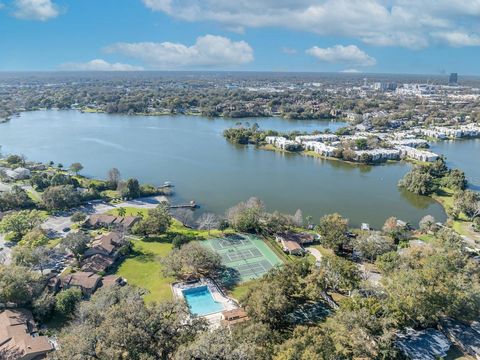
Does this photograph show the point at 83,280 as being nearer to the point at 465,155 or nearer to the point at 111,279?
the point at 111,279

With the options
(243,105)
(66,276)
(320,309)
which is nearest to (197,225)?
(66,276)

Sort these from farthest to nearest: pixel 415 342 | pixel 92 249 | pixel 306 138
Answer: pixel 306 138
pixel 92 249
pixel 415 342

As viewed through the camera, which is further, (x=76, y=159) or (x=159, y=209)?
(x=76, y=159)

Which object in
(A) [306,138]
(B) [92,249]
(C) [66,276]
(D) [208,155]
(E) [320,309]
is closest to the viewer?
(E) [320,309]

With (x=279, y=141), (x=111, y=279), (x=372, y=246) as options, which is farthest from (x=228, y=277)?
(x=279, y=141)

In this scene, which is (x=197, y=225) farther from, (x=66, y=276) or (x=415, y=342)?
(x=415, y=342)

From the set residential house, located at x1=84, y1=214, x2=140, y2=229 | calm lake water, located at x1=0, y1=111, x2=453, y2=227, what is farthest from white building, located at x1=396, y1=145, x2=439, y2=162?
residential house, located at x1=84, y1=214, x2=140, y2=229

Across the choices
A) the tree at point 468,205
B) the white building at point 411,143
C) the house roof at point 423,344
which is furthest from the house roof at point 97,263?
the white building at point 411,143
